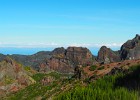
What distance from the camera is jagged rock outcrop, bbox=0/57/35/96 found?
157 m

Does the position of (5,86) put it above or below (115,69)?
below

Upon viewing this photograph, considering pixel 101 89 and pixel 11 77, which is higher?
pixel 101 89

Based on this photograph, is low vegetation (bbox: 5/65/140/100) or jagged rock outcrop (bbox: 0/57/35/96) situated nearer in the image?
low vegetation (bbox: 5/65/140/100)

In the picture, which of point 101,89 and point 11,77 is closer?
point 101,89

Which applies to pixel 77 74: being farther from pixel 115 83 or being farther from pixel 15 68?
pixel 15 68

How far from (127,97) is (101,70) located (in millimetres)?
47353

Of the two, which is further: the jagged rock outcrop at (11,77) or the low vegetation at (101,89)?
the jagged rock outcrop at (11,77)

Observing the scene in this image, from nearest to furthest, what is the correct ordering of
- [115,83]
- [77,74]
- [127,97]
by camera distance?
[127,97], [115,83], [77,74]

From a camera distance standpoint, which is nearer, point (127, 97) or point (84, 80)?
point (127, 97)

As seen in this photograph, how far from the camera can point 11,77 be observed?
163375 millimetres

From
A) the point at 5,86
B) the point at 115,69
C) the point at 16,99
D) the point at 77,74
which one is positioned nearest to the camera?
the point at 115,69

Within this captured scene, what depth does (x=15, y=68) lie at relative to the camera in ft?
560

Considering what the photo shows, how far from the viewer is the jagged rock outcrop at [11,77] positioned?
157 m

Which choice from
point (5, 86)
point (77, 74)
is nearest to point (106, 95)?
point (77, 74)
